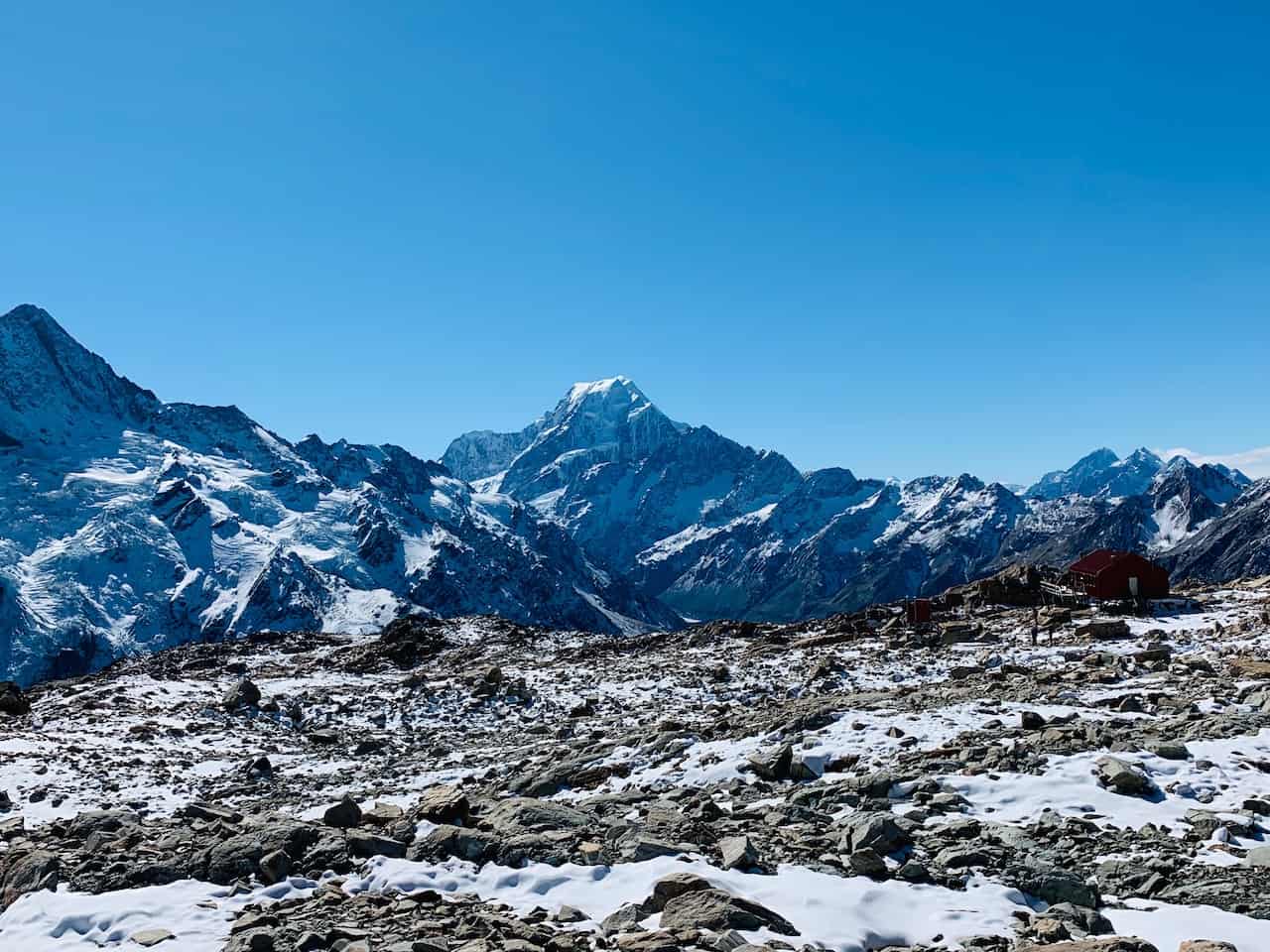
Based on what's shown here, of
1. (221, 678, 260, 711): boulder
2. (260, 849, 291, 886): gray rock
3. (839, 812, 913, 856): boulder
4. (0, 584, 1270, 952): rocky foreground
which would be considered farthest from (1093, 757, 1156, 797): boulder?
(221, 678, 260, 711): boulder

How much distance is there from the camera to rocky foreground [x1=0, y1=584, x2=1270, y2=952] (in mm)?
12008

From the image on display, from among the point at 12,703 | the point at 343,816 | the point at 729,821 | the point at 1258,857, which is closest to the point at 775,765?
the point at 729,821

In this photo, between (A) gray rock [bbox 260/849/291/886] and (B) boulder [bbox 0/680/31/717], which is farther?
(B) boulder [bbox 0/680/31/717]

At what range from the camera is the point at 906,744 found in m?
21.8

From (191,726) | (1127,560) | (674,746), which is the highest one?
(1127,560)

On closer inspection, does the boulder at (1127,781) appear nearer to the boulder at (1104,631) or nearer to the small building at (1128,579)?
the boulder at (1104,631)

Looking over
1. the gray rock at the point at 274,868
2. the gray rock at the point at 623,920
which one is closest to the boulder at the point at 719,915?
the gray rock at the point at 623,920

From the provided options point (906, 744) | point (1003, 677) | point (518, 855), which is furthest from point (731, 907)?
point (1003, 677)

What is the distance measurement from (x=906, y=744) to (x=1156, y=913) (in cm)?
997

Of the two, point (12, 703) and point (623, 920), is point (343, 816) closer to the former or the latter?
point (623, 920)

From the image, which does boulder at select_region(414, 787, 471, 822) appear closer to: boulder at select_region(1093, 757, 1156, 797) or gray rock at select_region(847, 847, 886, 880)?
gray rock at select_region(847, 847, 886, 880)

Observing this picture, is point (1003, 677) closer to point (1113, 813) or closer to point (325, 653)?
point (1113, 813)

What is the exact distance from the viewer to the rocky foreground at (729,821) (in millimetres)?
12008

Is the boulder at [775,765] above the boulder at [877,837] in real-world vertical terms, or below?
below
